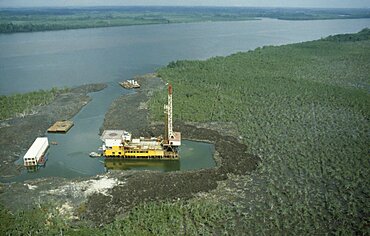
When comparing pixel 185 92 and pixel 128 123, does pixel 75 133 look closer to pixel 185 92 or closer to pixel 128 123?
pixel 128 123

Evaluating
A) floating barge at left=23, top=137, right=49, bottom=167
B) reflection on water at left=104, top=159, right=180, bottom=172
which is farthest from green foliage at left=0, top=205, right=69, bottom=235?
reflection on water at left=104, top=159, right=180, bottom=172

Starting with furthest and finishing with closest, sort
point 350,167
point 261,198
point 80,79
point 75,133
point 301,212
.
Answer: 1. point 80,79
2. point 75,133
3. point 350,167
4. point 261,198
5. point 301,212

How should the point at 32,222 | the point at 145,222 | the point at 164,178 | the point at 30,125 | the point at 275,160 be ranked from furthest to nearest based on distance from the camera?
1. the point at 30,125
2. the point at 275,160
3. the point at 164,178
4. the point at 145,222
5. the point at 32,222

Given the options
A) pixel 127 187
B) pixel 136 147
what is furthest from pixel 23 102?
pixel 127 187

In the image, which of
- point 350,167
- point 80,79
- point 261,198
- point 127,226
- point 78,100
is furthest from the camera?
point 80,79

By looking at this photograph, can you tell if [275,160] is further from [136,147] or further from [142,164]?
[136,147]

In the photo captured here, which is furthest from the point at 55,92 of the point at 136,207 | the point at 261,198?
the point at 261,198
